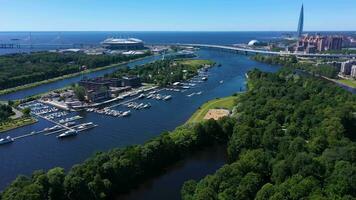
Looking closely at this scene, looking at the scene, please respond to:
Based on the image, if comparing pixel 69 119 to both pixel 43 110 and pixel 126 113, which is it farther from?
pixel 126 113

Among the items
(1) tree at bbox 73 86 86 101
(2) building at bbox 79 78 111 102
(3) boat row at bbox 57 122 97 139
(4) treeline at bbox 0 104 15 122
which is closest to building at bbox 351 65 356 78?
(2) building at bbox 79 78 111 102

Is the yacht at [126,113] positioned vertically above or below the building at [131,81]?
below

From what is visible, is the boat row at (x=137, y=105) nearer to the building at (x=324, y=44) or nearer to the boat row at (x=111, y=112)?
the boat row at (x=111, y=112)

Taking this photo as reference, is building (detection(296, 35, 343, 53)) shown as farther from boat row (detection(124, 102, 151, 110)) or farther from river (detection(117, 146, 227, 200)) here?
river (detection(117, 146, 227, 200))

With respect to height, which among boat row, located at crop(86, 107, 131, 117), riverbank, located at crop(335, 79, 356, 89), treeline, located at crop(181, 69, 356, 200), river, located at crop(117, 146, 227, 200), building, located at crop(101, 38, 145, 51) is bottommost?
river, located at crop(117, 146, 227, 200)

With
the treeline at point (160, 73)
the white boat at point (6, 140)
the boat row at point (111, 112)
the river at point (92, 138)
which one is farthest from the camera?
the treeline at point (160, 73)

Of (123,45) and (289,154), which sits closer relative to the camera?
(289,154)

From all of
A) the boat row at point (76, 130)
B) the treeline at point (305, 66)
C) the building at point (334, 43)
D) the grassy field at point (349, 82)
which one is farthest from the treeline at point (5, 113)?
the building at point (334, 43)

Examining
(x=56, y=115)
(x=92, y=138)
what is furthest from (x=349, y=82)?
(x=56, y=115)
